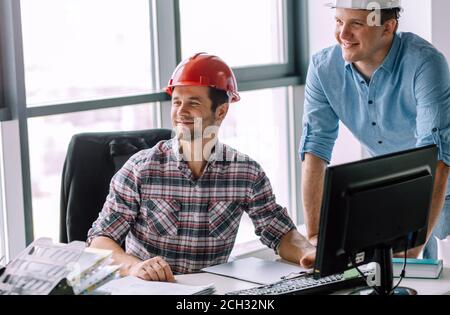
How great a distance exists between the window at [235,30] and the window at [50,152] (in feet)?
1.77

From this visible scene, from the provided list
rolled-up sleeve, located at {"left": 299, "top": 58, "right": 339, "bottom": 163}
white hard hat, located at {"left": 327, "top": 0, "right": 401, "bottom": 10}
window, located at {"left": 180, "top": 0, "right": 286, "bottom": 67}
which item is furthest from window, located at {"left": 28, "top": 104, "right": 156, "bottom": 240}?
white hard hat, located at {"left": 327, "top": 0, "right": 401, "bottom": 10}

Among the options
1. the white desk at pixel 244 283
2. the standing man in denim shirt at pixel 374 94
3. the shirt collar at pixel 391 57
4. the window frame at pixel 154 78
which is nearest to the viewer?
the white desk at pixel 244 283

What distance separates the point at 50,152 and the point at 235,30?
1178 millimetres

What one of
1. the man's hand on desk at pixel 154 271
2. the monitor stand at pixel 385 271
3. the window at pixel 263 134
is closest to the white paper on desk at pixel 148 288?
the man's hand on desk at pixel 154 271

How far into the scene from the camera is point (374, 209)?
1.93m

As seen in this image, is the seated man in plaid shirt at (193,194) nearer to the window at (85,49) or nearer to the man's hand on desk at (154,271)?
the man's hand on desk at (154,271)

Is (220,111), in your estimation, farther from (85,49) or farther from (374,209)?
(85,49)

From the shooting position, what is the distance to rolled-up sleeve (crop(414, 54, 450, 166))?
2.64m

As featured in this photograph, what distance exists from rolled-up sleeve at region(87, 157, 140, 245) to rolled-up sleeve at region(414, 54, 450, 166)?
912 mm

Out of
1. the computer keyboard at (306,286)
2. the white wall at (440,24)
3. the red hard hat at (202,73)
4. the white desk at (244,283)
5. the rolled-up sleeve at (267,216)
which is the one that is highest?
the white wall at (440,24)

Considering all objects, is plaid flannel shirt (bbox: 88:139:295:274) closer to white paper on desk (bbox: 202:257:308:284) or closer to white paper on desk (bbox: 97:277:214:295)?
white paper on desk (bbox: 202:257:308:284)

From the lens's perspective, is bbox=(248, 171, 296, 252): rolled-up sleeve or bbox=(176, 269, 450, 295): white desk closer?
bbox=(176, 269, 450, 295): white desk

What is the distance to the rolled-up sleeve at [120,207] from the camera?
2.50 metres
